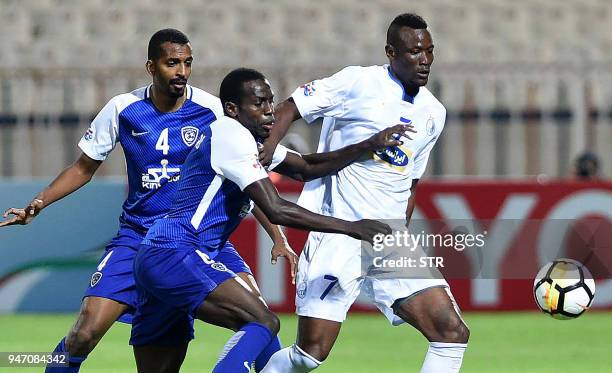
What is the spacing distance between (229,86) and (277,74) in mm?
8963

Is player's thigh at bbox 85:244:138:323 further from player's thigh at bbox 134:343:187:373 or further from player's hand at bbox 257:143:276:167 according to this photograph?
player's hand at bbox 257:143:276:167

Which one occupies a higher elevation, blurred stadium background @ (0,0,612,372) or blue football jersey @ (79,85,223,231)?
blue football jersey @ (79,85,223,231)

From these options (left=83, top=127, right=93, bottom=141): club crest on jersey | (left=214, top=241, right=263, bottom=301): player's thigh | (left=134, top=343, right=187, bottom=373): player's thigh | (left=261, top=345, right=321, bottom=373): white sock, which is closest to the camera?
(left=214, top=241, right=263, bottom=301): player's thigh

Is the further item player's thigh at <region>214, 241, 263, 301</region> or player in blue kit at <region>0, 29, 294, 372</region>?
player in blue kit at <region>0, 29, 294, 372</region>

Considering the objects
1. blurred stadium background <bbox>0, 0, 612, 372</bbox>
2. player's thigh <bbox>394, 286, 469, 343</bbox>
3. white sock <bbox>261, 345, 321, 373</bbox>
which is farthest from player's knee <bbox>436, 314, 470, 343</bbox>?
blurred stadium background <bbox>0, 0, 612, 372</bbox>

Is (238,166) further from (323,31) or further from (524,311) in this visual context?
(323,31)

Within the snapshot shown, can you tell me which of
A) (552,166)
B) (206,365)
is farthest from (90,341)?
(552,166)

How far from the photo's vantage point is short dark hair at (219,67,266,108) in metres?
6.28

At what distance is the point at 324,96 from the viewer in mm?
7008

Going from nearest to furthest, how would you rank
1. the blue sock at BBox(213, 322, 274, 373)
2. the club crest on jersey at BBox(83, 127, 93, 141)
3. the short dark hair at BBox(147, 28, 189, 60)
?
the blue sock at BBox(213, 322, 274, 373) → the short dark hair at BBox(147, 28, 189, 60) → the club crest on jersey at BBox(83, 127, 93, 141)

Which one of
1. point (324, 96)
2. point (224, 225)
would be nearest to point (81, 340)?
point (224, 225)

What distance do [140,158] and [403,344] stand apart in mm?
4651

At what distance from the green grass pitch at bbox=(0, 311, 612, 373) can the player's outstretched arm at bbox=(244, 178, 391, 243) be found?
3.50 m

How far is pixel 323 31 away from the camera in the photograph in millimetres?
17203
